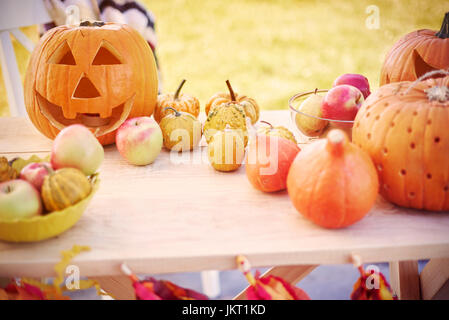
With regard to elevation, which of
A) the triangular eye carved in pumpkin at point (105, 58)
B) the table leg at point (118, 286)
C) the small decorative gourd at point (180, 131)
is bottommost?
the table leg at point (118, 286)

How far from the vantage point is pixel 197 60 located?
129 inches

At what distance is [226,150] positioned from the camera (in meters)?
0.97

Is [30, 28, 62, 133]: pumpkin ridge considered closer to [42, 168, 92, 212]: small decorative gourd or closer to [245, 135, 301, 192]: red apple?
[42, 168, 92, 212]: small decorative gourd

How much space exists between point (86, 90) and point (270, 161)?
613 millimetres

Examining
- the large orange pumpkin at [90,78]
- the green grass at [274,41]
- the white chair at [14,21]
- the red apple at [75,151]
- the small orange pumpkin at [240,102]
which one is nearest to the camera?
the red apple at [75,151]

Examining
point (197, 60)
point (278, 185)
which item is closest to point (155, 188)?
point (278, 185)

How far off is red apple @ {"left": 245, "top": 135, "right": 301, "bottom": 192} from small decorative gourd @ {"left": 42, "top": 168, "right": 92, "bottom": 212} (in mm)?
347

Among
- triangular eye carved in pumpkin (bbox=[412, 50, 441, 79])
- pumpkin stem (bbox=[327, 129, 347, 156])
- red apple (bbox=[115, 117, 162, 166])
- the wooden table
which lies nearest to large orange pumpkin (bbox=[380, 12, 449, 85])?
triangular eye carved in pumpkin (bbox=[412, 50, 441, 79])

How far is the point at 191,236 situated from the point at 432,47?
822mm

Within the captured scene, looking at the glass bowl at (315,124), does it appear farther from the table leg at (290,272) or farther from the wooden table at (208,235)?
the table leg at (290,272)

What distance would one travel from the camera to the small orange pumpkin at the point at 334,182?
2.29ft

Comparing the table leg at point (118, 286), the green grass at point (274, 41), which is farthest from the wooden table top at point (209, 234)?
the green grass at point (274, 41)

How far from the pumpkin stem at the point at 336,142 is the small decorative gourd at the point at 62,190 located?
0.45m
